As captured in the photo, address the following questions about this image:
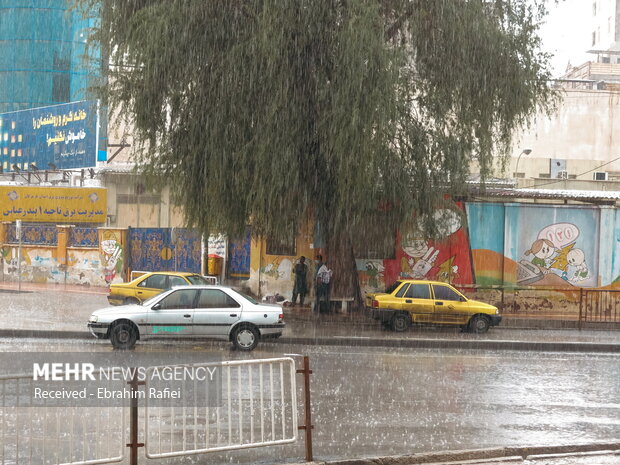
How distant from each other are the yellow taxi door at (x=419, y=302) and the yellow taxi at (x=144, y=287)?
229 inches

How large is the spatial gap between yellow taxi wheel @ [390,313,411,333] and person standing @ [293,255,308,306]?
5475 mm

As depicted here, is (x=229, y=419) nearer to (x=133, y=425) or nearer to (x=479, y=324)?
(x=133, y=425)

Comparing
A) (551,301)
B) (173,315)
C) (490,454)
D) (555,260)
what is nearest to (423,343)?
(173,315)

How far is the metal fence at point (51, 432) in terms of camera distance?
7562 millimetres

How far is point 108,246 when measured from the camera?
116ft

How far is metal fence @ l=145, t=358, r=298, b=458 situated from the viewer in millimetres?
8383

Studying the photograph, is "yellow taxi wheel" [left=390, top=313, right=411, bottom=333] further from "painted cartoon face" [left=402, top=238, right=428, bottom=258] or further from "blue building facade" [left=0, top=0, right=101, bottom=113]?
"blue building facade" [left=0, top=0, right=101, bottom=113]

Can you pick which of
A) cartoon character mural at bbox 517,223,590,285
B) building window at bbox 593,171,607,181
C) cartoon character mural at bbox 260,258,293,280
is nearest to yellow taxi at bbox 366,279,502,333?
cartoon character mural at bbox 260,258,293,280

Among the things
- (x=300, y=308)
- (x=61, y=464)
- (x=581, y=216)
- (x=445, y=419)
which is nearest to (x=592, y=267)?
(x=581, y=216)

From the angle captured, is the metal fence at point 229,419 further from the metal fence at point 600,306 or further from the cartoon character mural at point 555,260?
the cartoon character mural at point 555,260

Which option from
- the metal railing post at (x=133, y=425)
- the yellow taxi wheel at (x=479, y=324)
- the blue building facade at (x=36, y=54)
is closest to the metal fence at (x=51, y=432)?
the metal railing post at (x=133, y=425)

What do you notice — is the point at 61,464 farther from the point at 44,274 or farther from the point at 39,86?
the point at 39,86

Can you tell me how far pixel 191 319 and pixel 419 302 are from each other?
23.6 feet

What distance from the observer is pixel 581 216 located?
29.0 meters
